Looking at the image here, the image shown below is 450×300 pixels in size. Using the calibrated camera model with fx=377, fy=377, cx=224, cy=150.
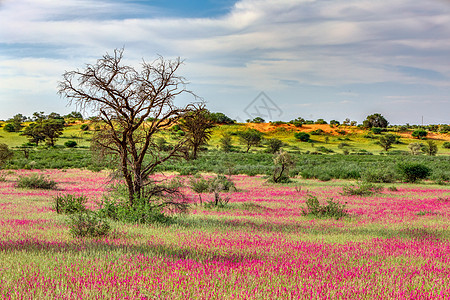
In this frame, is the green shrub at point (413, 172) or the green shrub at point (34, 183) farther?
the green shrub at point (413, 172)

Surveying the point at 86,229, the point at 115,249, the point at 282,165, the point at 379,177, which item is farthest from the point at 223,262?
the point at 379,177

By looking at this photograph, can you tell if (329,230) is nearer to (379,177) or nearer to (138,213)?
(138,213)

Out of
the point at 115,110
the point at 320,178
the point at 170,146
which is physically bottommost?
the point at 320,178

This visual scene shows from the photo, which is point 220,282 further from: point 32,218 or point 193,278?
point 32,218

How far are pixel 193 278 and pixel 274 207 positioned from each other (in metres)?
11.8

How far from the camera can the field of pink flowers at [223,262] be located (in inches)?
189

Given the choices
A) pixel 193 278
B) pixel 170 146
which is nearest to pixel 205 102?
pixel 170 146

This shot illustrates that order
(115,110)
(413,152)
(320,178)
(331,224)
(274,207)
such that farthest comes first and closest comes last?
(413,152) < (320,178) < (274,207) < (331,224) < (115,110)

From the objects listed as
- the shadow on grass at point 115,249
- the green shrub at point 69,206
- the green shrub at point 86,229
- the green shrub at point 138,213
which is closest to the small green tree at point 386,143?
the green shrub at point 69,206

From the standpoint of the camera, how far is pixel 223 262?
6.17 metres

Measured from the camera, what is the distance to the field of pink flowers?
480 cm

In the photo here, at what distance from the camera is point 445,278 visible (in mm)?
5734

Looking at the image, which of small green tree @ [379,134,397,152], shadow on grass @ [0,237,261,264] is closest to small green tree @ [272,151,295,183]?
shadow on grass @ [0,237,261,264]

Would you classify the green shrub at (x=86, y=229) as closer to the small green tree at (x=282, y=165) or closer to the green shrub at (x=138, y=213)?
the green shrub at (x=138, y=213)
